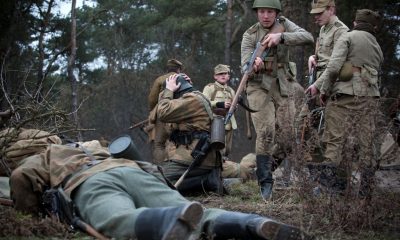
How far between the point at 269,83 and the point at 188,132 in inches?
40.8

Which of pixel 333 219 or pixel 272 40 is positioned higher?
pixel 272 40

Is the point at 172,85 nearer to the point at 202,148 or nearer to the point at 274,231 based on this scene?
the point at 202,148

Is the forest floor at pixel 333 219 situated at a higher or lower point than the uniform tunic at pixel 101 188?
lower

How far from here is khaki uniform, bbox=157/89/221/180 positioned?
290 inches

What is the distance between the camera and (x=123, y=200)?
423cm

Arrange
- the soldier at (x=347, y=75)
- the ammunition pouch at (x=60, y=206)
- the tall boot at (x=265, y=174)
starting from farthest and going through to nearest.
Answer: the tall boot at (x=265, y=174) → the soldier at (x=347, y=75) → the ammunition pouch at (x=60, y=206)

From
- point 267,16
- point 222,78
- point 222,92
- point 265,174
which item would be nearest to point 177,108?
point 265,174

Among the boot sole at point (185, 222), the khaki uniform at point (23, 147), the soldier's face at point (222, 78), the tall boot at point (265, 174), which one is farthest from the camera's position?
the soldier's face at point (222, 78)

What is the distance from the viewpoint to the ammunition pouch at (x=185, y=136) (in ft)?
24.7

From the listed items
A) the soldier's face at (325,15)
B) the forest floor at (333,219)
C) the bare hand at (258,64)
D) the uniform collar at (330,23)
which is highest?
the soldier's face at (325,15)

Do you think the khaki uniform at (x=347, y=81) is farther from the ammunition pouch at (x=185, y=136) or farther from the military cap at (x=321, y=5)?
the ammunition pouch at (x=185, y=136)

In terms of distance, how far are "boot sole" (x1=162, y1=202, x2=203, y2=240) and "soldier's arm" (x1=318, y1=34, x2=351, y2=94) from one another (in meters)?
3.56

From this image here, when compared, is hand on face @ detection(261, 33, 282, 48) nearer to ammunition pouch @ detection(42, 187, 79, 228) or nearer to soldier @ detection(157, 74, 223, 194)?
soldier @ detection(157, 74, 223, 194)

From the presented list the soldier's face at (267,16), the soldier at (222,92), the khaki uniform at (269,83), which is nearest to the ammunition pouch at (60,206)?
the khaki uniform at (269,83)
